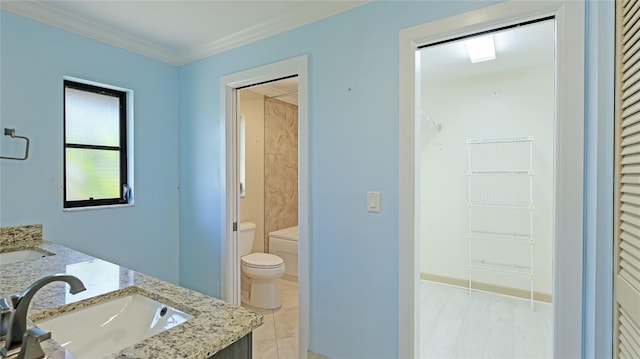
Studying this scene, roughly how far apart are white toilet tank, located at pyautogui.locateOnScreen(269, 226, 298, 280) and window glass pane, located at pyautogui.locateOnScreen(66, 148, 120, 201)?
1.86 meters

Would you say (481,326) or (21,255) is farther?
(481,326)

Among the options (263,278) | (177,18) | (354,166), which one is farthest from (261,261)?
(177,18)

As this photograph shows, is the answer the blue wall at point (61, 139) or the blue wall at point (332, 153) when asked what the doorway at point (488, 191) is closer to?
the blue wall at point (332, 153)

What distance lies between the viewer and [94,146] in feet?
7.88

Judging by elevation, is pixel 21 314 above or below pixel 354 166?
below

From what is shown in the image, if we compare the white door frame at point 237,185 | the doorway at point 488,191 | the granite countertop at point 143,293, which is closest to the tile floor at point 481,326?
the doorway at point 488,191

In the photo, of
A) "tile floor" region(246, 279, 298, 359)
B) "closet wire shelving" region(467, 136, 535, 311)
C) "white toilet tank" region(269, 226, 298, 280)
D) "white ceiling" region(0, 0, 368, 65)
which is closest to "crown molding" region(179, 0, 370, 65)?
"white ceiling" region(0, 0, 368, 65)

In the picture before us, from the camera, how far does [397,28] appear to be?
5.70 ft

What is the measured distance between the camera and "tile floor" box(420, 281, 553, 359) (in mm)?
2328

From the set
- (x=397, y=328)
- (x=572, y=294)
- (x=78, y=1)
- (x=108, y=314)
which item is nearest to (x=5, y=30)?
(x=78, y=1)

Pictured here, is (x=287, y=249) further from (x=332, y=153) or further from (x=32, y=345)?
(x=32, y=345)

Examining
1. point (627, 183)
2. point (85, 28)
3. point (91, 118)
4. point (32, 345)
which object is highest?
point (85, 28)

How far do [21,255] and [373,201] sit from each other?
2.05 m

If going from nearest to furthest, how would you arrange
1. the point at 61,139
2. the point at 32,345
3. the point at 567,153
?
the point at 32,345 → the point at 567,153 → the point at 61,139
